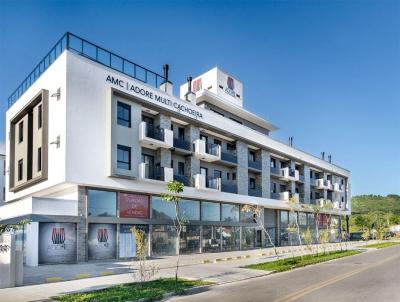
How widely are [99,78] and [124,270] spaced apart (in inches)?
585

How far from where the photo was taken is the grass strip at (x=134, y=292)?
1409 centimetres

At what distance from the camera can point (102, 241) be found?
29.4 metres

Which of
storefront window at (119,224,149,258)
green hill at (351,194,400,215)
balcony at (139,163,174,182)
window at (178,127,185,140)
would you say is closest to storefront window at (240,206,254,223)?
window at (178,127,185,140)

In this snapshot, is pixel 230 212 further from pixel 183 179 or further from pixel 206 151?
pixel 183 179

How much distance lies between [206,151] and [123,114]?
11100mm

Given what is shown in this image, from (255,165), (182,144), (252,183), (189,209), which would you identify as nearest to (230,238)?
(189,209)

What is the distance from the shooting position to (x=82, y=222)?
92.3ft

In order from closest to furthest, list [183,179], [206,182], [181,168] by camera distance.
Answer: [183,179], [181,168], [206,182]

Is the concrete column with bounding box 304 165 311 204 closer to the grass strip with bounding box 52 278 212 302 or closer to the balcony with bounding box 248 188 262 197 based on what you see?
the balcony with bounding box 248 188 262 197

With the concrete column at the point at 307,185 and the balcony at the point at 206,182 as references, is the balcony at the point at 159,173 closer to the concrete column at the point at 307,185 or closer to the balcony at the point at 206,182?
the balcony at the point at 206,182

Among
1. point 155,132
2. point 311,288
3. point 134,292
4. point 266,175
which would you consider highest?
point 155,132

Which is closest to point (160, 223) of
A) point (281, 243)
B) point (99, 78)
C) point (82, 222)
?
point (82, 222)

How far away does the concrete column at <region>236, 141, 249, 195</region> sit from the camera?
44784mm

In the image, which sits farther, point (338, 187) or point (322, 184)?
point (338, 187)
